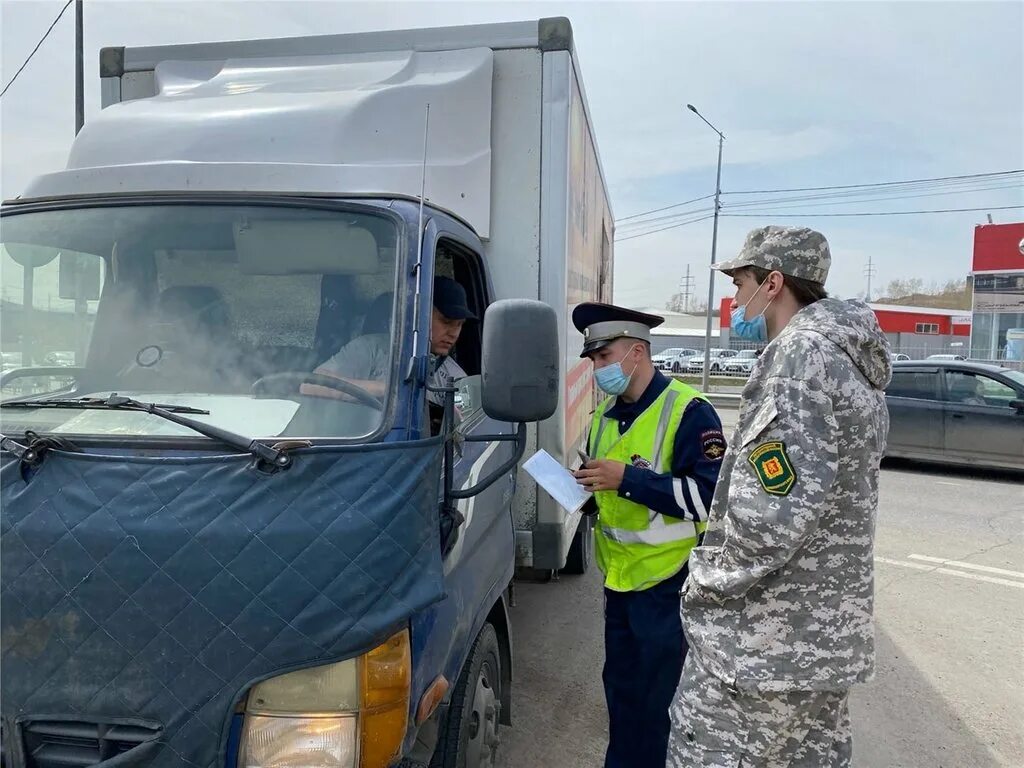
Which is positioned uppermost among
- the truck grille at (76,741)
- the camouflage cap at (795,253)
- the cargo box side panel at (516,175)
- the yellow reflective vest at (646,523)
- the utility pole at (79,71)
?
the utility pole at (79,71)

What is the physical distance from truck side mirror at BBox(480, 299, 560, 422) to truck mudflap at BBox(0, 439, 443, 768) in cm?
53

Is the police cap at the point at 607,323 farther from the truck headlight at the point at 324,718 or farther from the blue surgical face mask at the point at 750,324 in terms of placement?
the truck headlight at the point at 324,718

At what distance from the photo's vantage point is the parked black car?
9.95m

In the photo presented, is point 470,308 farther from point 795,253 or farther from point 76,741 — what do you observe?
point 76,741

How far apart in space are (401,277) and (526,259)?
1314mm

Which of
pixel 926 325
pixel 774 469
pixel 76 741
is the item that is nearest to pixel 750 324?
pixel 774 469

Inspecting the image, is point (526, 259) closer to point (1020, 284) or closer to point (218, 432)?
point (218, 432)

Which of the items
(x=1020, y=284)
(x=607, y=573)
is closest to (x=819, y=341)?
(x=607, y=573)

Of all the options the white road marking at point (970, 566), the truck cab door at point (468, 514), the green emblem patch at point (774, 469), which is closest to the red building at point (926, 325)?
the white road marking at point (970, 566)

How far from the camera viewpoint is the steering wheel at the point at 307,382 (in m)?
2.18

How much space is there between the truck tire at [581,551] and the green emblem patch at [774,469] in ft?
12.3

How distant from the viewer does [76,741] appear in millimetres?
1708

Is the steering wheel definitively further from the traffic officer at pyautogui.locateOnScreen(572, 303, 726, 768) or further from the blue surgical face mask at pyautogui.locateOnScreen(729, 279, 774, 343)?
the blue surgical face mask at pyautogui.locateOnScreen(729, 279, 774, 343)

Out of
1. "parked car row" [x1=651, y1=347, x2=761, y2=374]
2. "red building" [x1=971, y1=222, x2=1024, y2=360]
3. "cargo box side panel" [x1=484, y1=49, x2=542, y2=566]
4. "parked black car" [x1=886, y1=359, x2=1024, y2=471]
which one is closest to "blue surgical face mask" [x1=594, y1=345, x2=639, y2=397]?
"cargo box side panel" [x1=484, y1=49, x2=542, y2=566]
